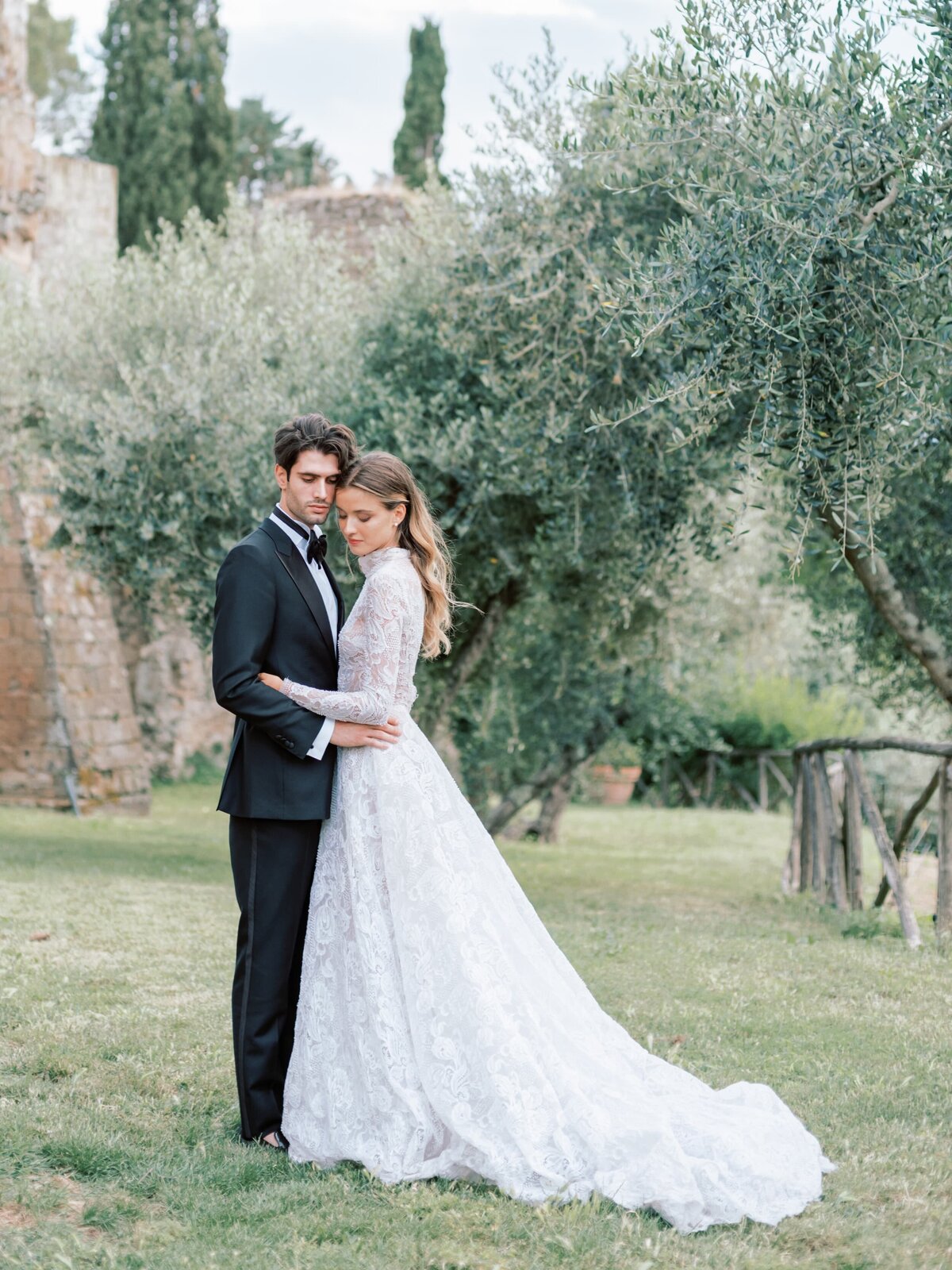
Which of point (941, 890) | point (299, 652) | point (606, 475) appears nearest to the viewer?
point (299, 652)

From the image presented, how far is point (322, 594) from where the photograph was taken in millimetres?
4301

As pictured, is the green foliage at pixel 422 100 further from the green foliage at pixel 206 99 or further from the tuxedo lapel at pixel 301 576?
the tuxedo lapel at pixel 301 576

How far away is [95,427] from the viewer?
10.0m

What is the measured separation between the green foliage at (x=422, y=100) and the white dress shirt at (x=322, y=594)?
25.2 meters

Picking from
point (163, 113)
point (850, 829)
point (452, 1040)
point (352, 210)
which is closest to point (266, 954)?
point (452, 1040)

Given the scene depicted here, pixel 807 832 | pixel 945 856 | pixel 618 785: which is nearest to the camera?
pixel 945 856

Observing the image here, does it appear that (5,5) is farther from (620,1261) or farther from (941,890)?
(620,1261)

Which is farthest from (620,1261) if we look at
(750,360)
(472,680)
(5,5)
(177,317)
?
A: (5,5)

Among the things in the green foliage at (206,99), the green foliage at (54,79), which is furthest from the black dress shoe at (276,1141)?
the green foliage at (54,79)

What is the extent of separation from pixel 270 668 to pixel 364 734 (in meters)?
0.39

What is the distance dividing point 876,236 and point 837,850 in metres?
5.17

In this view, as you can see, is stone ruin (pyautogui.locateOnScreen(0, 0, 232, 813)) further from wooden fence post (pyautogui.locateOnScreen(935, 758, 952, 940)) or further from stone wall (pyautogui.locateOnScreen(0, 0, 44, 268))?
wooden fence post (pyautogui.locateOnScreen(935, 758, 952, 940))

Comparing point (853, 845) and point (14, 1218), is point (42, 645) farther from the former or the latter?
point (14, 1218)

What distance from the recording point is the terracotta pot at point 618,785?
83.0ft
